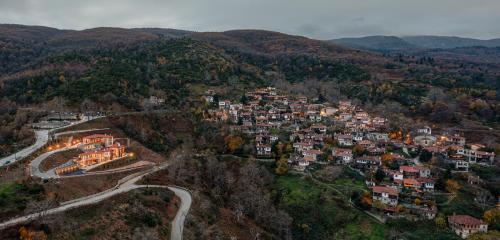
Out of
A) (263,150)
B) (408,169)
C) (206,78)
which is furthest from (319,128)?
(206,78)

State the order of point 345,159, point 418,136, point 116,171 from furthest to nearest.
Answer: point 418,136 < point 345,159 < point 116,171

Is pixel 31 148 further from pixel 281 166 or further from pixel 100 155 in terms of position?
pixel 281 166

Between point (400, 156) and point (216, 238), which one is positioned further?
point (400, 156)

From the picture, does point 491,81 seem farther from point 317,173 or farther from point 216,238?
point 216,238

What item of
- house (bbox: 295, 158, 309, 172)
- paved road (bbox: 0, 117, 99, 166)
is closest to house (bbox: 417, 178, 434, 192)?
house (bbox: 295, 158, 309, 172)

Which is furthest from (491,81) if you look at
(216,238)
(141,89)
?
(216,238)

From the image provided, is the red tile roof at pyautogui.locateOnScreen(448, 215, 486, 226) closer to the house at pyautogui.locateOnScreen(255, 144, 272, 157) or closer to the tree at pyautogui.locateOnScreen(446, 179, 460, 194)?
the tree at pyautogui.locateOnScreen(446, 179, 460, 194)

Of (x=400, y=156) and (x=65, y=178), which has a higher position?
(x=65, y=178)
